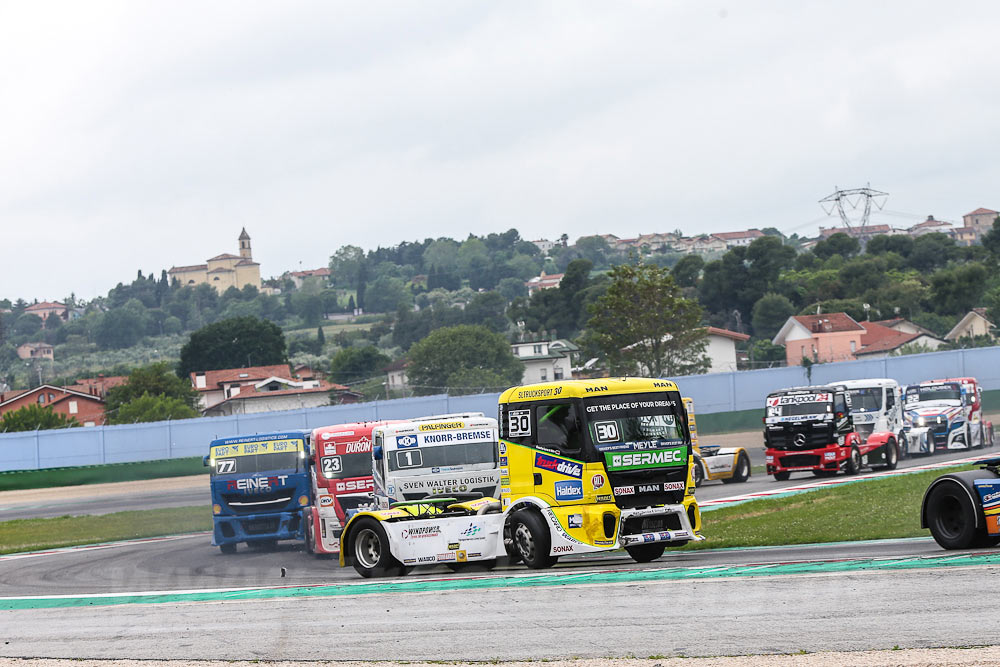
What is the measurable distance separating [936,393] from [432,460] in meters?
24.3

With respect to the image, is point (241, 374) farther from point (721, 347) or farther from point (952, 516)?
point (952, 516)

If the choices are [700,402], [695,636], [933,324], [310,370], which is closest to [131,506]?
[700,402]

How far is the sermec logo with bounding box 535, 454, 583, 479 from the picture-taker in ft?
54.3

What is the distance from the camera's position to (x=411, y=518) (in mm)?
18172

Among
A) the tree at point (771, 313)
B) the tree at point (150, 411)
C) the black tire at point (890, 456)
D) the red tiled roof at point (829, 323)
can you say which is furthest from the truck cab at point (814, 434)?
the tree at point (771, 313)

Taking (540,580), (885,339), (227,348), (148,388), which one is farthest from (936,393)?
(227,348)

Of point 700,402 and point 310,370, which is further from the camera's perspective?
point 310,370

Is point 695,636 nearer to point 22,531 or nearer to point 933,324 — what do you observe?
point 22,531

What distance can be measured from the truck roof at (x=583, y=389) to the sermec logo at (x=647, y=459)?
91cm

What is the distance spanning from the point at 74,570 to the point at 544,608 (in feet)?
47.9

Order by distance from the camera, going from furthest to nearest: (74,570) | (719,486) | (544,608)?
(719,486)
(74,570)
(544,608)

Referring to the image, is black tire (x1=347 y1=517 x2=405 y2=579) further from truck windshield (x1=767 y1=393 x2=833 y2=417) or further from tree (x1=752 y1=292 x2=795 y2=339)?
tree (x1=752 y1=292 x2=795 y2=339)

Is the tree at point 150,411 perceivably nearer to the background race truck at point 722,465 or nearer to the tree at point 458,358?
the tree at point 458,358

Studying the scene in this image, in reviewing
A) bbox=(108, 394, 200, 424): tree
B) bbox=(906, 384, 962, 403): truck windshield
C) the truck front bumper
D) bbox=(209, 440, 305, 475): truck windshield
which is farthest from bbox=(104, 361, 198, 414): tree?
the truck front bumper
